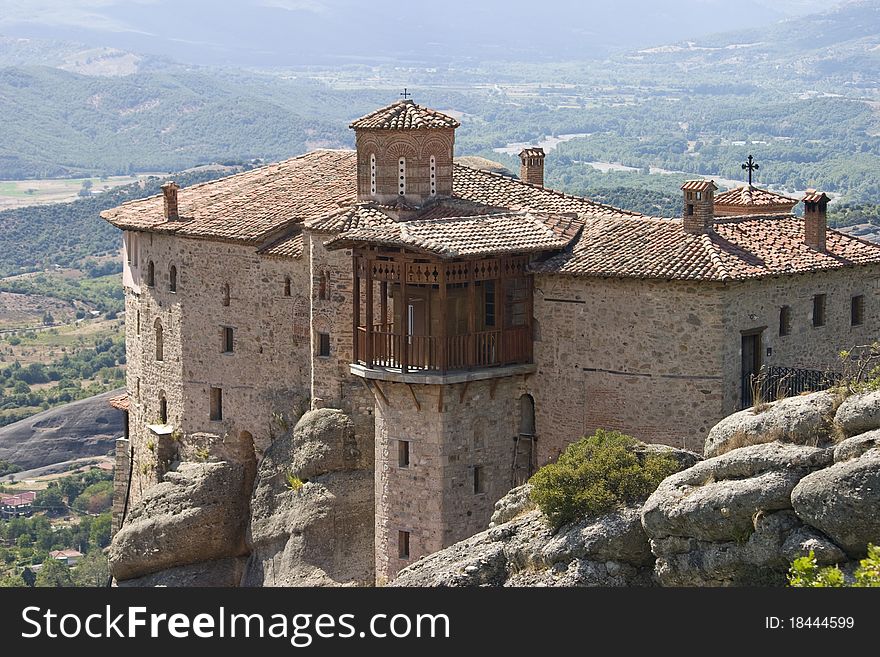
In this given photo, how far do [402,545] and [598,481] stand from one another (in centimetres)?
874

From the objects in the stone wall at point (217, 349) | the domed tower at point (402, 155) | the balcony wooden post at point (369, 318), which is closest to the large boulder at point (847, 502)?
the balcony wooden post at point (369, 318)

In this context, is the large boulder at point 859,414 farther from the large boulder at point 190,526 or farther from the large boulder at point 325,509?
the large boulder at point 190,526

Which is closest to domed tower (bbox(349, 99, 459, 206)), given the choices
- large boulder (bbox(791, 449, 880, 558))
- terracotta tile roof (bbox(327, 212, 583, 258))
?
terracotta tile roof (bbox(327, 212, 583, 258))

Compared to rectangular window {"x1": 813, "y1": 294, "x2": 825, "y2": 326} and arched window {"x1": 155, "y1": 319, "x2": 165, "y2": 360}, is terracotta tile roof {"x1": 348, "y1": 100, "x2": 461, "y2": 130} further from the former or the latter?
arched window {"x1": 155, "y1": 319, "x2": 165, "y2": 360}

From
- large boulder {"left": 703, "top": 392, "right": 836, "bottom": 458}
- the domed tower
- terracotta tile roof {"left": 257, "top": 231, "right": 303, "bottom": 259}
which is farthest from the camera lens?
terracotta tile roof {"left": 257, "top": 231, "right": 303, "bottom": 259}

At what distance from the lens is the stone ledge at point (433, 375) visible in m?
38.7

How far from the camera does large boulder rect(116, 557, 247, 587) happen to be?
47.2 meters

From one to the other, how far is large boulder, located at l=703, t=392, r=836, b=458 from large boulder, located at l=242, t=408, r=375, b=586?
42.9ft

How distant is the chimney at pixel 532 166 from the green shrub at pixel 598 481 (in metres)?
16.2

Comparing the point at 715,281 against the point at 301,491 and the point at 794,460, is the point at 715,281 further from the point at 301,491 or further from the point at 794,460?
the point at 301,491

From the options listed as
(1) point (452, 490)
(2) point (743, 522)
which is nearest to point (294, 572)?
(1) point (452, 490)

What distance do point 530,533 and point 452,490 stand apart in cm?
604

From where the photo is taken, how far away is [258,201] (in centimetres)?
4856

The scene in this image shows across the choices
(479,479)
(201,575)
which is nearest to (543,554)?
(479,479)
